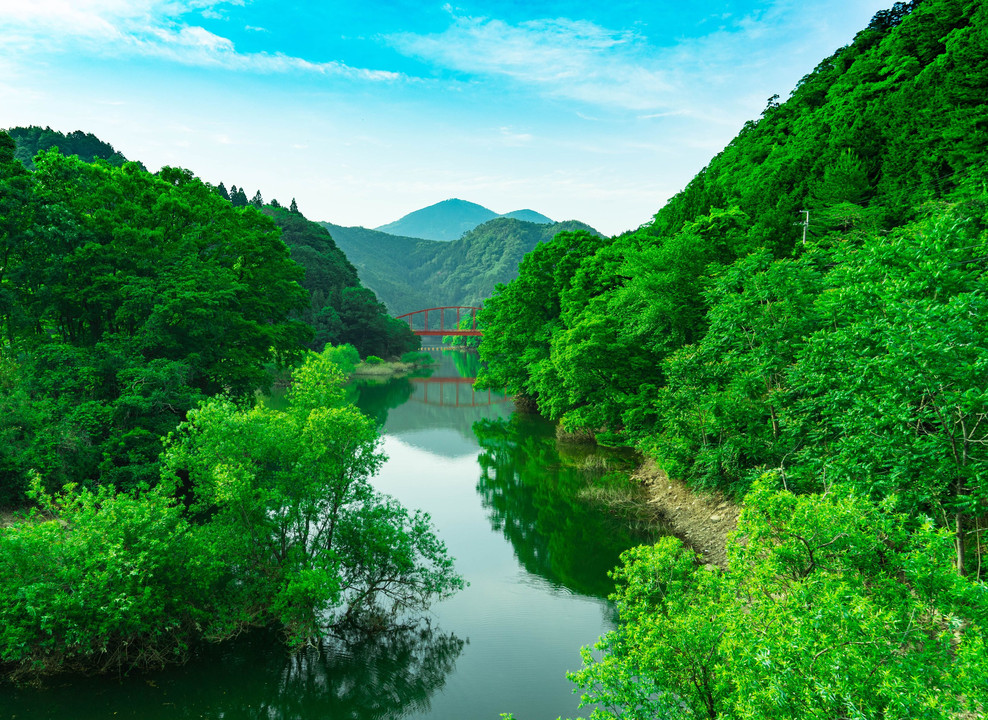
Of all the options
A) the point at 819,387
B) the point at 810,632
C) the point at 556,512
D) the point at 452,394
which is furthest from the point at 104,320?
the point at 452,394

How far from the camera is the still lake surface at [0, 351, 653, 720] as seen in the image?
10.1 metres

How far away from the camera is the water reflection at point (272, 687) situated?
9.84 m

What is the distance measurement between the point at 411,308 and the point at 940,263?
157228 millimetres

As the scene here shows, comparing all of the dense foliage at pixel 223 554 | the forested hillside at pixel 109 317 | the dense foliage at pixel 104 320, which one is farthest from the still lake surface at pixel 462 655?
the dense foliage at pixel 104 320

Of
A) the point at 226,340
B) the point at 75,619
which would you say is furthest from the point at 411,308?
the point at 75,619

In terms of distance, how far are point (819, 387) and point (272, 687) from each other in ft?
37.2

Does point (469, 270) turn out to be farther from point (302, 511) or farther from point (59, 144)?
point (302, 511)

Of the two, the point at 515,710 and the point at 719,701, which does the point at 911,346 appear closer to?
the point at 719,701

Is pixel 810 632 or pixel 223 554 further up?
pixel 810 632

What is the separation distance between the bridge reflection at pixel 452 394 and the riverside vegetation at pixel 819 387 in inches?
558

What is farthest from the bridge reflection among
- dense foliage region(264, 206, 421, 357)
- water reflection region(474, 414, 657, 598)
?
water reflection region(474, 414, 657, 598)

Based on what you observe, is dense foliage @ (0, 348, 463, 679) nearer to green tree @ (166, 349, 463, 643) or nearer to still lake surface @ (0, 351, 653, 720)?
Answer: green tree @ (166, 349, 463, 643)

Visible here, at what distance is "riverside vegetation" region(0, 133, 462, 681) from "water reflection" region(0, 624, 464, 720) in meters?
0.44

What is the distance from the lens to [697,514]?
17641 millimetres
